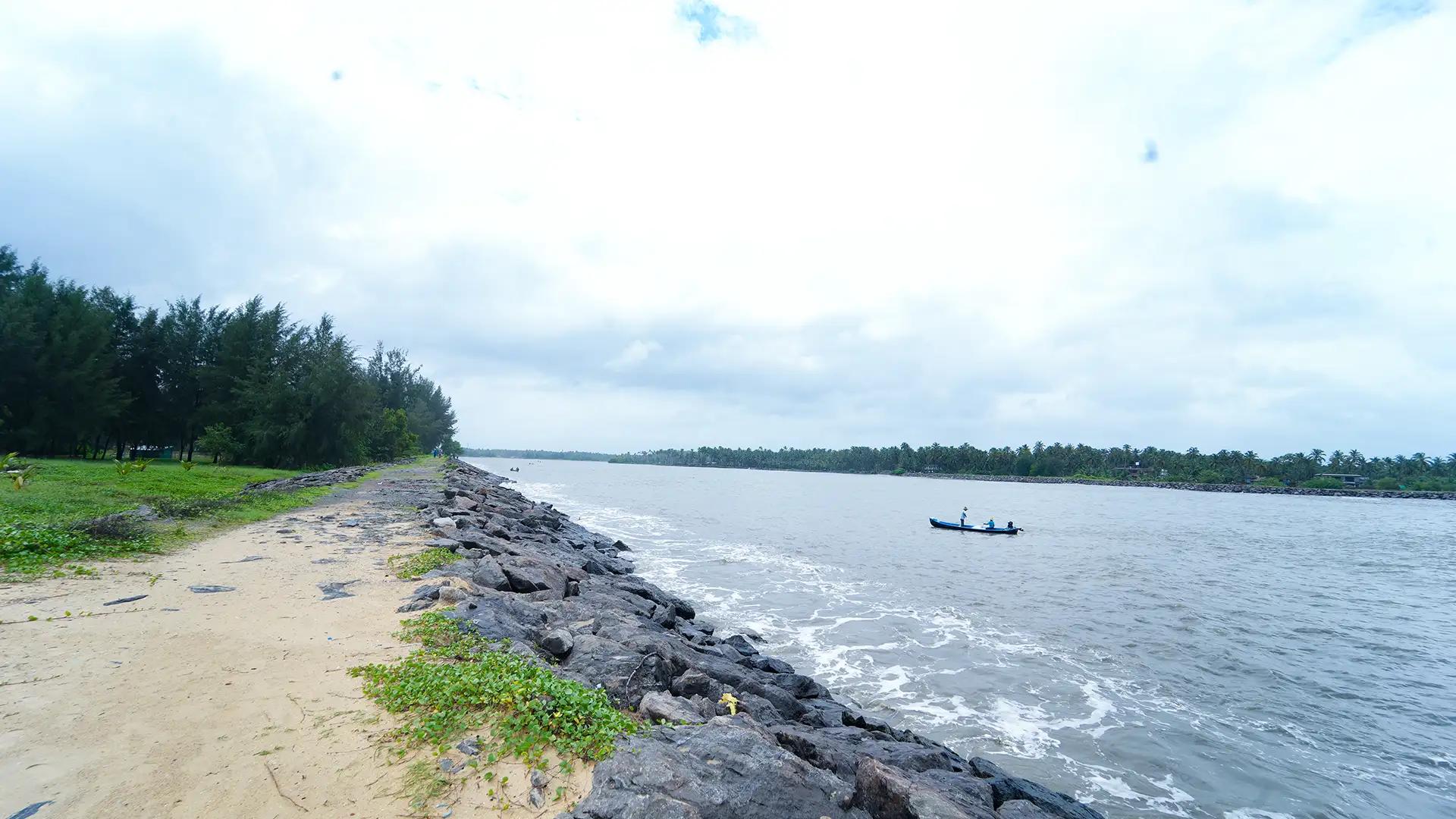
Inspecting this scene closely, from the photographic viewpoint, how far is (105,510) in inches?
558

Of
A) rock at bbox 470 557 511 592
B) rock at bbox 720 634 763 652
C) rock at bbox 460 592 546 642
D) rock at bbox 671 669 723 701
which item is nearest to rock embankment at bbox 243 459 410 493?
rock at bbox 470 557 511 592

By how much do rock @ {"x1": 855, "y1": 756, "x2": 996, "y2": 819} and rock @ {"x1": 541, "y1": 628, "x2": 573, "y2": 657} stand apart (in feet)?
13.2

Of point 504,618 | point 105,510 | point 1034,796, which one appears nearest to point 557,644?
point 504,618

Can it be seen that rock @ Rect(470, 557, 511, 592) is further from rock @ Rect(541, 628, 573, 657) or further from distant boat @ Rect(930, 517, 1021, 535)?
distant boat @ Rect(930, 517, 1021, 535)

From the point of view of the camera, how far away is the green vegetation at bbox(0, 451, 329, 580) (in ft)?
34.3

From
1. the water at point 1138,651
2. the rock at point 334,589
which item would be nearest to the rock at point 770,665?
the water at point 1138,651

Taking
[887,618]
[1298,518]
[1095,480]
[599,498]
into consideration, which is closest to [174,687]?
[887,618]

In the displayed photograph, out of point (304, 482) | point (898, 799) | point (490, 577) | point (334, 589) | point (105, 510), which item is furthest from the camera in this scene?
point (304, 482)

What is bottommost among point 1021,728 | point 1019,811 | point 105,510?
point 1021,728

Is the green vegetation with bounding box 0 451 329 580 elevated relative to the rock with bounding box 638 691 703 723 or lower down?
elevated

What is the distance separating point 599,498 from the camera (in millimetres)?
61281

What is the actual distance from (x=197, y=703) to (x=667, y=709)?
14.4 feet

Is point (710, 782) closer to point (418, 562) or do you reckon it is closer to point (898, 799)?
point (898, 799)

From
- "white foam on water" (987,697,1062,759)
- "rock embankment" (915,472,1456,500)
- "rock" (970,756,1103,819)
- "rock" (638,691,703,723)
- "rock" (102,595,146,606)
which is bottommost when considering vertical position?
"white foam on water" (987,697,1062,759)
